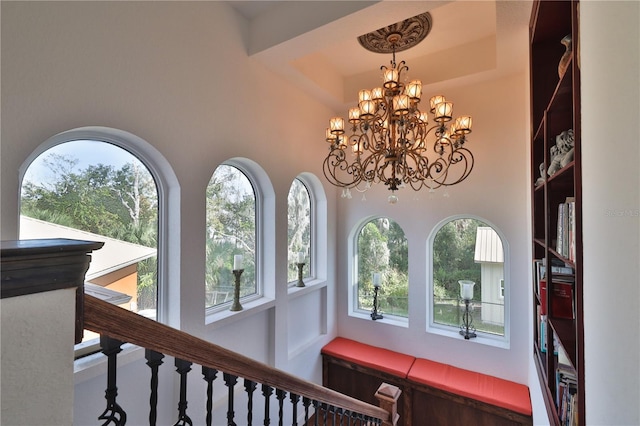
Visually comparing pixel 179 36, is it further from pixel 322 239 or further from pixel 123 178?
pixel 322 239

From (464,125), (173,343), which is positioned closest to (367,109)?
(464,125)

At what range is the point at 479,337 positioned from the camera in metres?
3.28

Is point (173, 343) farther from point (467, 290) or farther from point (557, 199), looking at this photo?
point (467, 290)

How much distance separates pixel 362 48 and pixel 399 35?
1.39 ft

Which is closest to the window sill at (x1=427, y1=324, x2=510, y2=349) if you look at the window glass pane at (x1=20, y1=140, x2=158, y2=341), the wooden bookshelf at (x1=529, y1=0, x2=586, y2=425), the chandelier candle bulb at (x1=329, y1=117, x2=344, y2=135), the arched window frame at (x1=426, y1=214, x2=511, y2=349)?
the arched window frame at (x1=426, y1=214, x2=511, y2=349)

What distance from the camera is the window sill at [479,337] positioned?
314 centimetres

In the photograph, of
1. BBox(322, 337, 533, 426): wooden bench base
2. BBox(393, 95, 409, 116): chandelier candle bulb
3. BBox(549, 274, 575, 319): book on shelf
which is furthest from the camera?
BBox(322, 337, 533, 426): wooden bench base

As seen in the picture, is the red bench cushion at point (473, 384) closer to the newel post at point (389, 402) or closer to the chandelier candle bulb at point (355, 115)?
the newel post at point (389, 402)

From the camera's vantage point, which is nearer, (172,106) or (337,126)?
(172,106)

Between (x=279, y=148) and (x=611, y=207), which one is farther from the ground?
(x=279, y=148)

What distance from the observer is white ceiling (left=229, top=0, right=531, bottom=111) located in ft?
6.94

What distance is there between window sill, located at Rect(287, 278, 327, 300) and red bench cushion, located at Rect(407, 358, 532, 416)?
4.55 feet

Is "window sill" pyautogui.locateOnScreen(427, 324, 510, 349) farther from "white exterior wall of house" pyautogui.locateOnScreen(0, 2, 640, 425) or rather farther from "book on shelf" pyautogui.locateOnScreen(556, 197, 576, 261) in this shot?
"book on shelf" pyautogui.locateOnScreen(556, 197, 576, 261)

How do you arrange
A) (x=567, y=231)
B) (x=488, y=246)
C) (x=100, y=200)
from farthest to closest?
(x=488, y=246) → (x=100, y=200) → (x=567, y=231)
